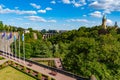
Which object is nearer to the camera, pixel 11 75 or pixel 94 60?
pixel 11 75

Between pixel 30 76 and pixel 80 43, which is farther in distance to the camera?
pixel 80 43

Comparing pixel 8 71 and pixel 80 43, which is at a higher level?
pixel 80 43

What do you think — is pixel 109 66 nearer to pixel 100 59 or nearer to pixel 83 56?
pixel 100 59

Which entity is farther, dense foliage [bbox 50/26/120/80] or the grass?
dense foliage [bbox 50/26/120/80]

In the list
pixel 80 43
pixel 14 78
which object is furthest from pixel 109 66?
pixel 14 78

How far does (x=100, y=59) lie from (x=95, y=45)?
399 centimetres

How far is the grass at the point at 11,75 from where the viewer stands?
3103cm

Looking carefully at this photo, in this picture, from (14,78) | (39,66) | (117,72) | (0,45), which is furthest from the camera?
(0,45)

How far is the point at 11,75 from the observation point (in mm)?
32531

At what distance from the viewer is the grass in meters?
31.0

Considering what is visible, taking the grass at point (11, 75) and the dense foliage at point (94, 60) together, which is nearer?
the grass at point (11, 75)

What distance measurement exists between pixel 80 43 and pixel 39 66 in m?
9.93

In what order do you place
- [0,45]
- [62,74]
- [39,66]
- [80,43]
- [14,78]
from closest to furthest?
[14,78] < [62,74] < [39,66] < [80,43] < [0,45]

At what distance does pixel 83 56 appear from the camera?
41.4m
